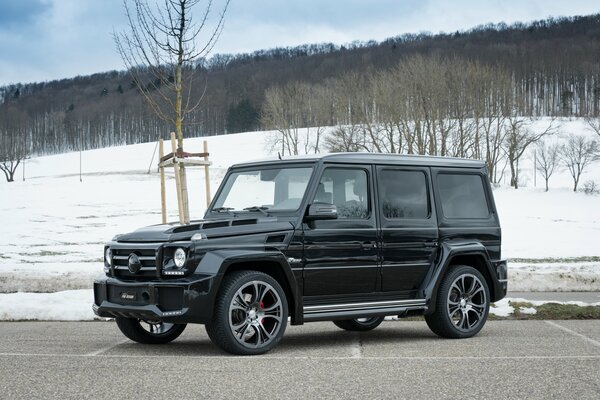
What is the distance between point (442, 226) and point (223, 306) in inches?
134

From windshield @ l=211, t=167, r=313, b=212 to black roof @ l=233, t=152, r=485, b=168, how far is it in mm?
119

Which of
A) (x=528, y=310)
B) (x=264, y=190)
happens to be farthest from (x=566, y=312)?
(x=264, y=190)

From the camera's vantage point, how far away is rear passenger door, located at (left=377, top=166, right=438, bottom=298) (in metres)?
9.86

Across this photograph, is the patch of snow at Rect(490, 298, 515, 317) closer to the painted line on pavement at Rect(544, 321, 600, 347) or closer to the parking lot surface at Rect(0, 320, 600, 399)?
the painted line on pavement at Rect(544, 321, 600, 347)

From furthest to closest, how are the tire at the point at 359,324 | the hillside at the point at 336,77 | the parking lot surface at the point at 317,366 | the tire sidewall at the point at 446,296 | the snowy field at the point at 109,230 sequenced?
the hillside at the point at 336,77
the snowy field at the point at 109,230
the tire at the point at 359,324
the tire sidewall at the point at 446,296
the parking lot surface at the point at 317,366

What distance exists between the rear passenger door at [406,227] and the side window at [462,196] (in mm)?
285

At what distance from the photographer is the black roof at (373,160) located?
955 cm

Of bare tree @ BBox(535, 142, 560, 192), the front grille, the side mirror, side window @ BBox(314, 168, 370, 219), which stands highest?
bare tree @ BBox(535, 142, 560, 192)

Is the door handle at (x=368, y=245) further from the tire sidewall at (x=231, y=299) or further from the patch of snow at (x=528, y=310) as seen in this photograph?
the patch of snow at (x=528, y=310)

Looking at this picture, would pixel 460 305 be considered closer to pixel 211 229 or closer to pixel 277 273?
pixel 277 273

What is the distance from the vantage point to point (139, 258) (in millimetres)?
8609

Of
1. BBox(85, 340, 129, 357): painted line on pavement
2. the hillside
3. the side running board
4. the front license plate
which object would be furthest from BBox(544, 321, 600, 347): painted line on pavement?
the hillside

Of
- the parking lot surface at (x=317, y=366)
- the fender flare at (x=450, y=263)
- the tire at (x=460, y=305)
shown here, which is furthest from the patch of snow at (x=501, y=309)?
the tire at (x=460, y=305)

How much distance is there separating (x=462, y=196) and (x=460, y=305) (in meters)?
1.41
